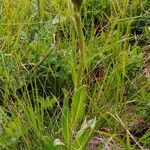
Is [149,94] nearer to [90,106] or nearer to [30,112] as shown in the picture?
[90,106]

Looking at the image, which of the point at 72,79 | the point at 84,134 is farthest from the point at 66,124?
the point at 72,79

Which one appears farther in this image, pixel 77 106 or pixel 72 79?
pixel 72 79

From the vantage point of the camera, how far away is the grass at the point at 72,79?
111 cm

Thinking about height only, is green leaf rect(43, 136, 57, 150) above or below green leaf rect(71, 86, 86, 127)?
below

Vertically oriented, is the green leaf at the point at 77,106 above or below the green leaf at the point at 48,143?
above

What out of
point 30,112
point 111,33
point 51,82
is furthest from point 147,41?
point 30,112

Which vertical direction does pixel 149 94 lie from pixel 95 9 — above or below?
below

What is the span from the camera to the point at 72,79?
1.30m

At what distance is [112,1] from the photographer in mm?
1639

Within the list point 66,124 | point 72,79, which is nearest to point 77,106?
point 66,124

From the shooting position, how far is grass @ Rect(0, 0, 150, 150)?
1111 mm

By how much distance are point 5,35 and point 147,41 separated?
56cm

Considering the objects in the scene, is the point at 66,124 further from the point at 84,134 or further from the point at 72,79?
the point at 72,79

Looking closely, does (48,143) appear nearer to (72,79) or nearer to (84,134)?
(84,134)
